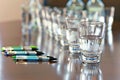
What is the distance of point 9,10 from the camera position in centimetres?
266

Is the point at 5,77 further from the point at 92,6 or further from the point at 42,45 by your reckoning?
the point at 92,6

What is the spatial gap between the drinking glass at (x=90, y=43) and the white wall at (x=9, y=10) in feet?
5.05

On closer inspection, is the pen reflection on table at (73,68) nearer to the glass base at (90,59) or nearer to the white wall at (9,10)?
the glass base at (90,59)

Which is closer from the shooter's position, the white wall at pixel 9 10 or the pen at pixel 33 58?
the pen at pixel 33 58

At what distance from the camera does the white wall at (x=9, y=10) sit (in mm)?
2578

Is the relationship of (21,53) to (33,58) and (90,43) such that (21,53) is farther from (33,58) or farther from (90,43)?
(90,43)

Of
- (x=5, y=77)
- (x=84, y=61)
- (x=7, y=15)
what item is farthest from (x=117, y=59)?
(x=7, y=15)

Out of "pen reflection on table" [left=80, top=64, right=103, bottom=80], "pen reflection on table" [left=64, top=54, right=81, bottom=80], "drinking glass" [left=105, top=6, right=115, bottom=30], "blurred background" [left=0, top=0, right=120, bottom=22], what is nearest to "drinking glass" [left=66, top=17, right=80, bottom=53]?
"pen reflection on table" [left=64, top=54, right=81, bottom=80]

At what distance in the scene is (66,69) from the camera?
956 millimetres

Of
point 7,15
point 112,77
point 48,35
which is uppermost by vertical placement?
point 7,15

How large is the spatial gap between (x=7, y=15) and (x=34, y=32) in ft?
3.22

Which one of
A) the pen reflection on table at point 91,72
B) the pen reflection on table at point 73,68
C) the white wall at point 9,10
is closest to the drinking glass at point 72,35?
the pen reflection on table at point 73,68

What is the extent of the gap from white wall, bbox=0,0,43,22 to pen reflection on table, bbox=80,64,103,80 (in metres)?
1.69

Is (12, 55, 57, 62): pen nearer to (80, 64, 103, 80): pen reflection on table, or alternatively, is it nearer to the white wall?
(80, 64, 103, 80): pen reflection on table
